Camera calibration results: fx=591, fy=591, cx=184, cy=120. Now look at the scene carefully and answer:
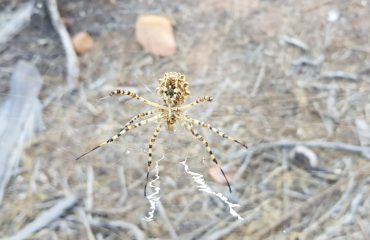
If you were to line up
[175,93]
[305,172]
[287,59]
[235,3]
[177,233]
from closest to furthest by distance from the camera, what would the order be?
[175,93] < [177,233] < [305,172] < [287,59] < [235,3]

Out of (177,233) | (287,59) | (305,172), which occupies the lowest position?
(177,233)

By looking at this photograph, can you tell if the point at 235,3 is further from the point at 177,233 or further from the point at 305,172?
the point at 177,233

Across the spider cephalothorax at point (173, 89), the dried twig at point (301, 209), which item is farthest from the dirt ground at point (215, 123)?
the spider cephalothorax at point (173, 89)

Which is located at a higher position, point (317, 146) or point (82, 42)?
point (82, 42)

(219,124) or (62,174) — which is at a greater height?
(219,124)

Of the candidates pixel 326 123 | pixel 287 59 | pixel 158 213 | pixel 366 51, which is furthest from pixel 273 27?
pixel 158 213

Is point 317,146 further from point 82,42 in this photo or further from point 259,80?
point 82,42

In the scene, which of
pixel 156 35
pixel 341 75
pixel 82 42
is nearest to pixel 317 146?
pixel 341 75
